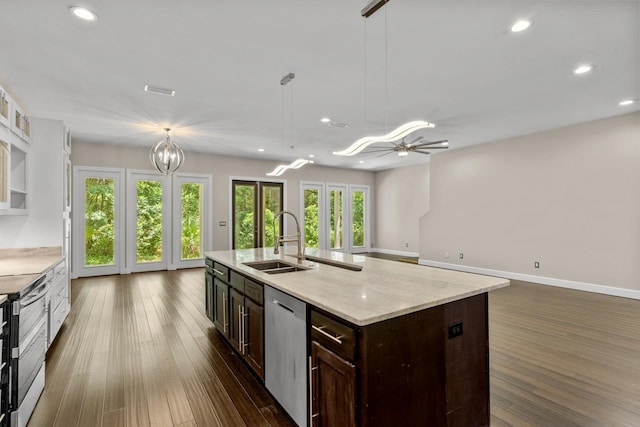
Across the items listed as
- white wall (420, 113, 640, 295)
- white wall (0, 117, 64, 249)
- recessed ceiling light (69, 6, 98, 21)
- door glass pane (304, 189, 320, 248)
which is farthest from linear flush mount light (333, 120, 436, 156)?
door glass pane (304, 189, 320, 248)

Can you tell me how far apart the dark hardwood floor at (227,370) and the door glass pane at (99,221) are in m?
2.33

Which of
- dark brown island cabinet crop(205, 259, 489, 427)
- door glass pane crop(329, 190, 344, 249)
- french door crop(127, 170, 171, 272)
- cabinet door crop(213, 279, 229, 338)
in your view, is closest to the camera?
dark brown island cabinet crop(205, 259, 489, 427)

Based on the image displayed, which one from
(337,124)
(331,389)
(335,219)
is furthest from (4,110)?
(335,219)

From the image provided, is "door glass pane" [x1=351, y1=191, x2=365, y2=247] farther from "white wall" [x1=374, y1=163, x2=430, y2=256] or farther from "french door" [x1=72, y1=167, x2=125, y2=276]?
"french door" [x1=72, y1=167, x2=125, y2=276]

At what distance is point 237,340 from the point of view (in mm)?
2643

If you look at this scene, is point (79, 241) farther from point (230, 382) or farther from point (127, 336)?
point (230, 382)

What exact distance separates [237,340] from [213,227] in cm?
526

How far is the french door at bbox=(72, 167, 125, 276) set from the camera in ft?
20.1

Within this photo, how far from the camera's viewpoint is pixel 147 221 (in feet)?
22.2

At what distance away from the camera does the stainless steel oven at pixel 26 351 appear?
1.78m

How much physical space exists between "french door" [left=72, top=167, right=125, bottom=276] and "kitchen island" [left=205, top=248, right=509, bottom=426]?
584 cm

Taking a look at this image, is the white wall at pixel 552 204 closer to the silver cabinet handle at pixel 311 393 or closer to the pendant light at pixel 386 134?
the pendant light at pixel 386 134

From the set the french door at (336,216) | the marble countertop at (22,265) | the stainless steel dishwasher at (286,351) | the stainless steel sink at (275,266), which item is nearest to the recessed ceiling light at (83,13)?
the marble countertop at (22,265)

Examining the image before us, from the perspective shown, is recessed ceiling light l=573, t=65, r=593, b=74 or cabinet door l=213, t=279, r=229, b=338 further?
recessed ceiling light l=573, t=65, r=593, b=74
